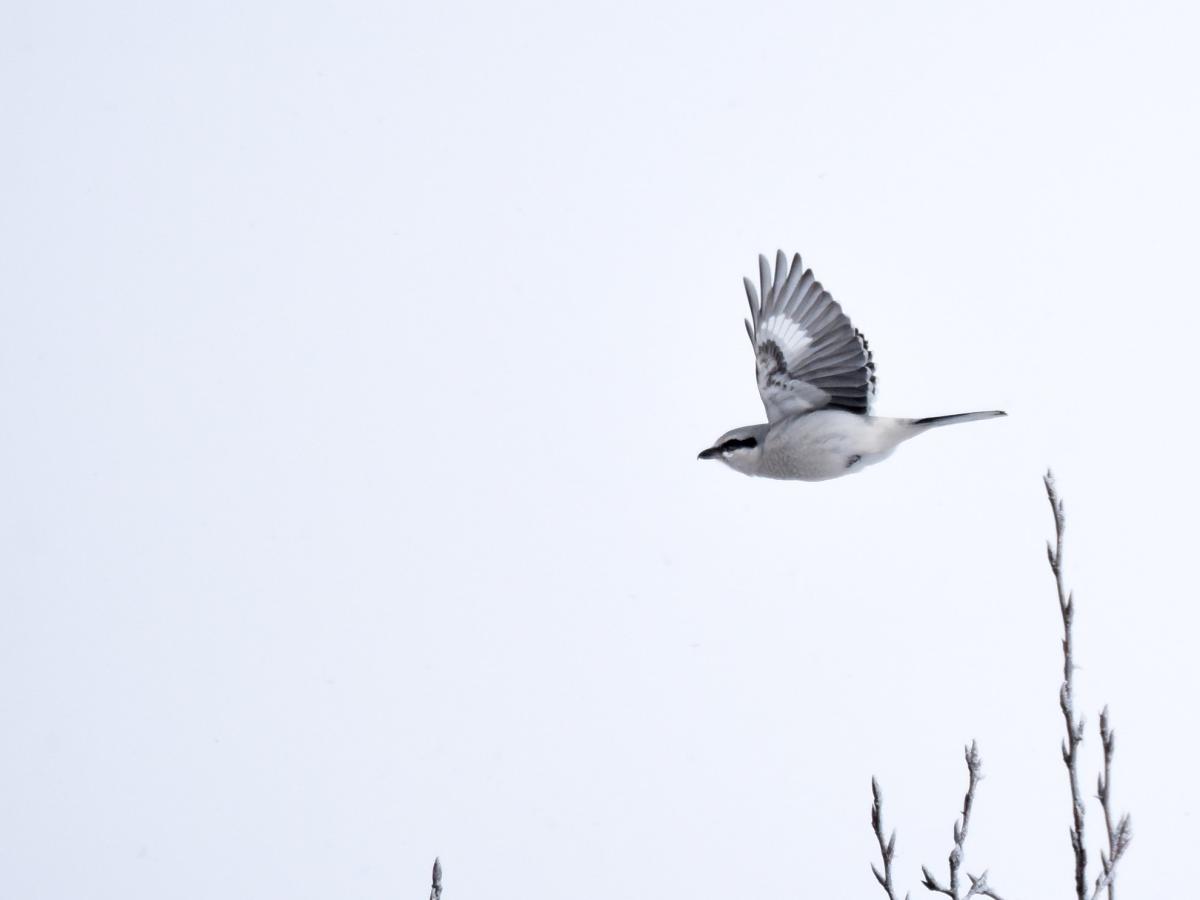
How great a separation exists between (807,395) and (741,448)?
434 millimetres

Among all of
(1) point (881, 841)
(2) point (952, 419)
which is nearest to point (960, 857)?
(1) point (881, 841)

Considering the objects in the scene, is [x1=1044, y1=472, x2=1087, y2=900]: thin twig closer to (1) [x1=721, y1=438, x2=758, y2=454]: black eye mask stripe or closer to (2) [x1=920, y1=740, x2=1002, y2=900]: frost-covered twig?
(2) [x1=920, y1=740, x2=1002, y2=900]: frost-covered twig

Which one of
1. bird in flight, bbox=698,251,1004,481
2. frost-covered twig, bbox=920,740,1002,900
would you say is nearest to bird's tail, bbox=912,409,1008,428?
bird in flight, bbox=698,251,1004,481

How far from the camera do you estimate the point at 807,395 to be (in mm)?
6617

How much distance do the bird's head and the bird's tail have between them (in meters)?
0.69

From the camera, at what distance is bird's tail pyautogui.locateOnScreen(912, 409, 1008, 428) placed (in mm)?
5723

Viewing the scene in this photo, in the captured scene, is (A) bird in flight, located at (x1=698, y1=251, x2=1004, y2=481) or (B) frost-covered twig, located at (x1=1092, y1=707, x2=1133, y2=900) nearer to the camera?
(B) frost-covered twig, located at (x1=1092, y1=707, x2=1133, y2=900)

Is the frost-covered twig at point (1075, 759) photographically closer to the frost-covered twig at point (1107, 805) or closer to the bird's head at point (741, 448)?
the frost-covered twig at point (1107, 805)

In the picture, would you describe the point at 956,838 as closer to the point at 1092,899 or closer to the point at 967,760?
the point at 967,760

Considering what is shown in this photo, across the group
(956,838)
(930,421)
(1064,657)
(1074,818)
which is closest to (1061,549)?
(1064,657)

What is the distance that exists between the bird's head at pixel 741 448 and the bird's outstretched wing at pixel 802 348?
0.23 m

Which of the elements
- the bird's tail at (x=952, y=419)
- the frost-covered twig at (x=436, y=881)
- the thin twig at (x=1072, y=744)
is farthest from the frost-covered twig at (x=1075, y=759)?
the bird's tail at (x=952, y=419)

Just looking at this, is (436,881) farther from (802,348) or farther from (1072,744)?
(802,348)

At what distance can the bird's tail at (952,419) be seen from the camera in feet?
18.8
